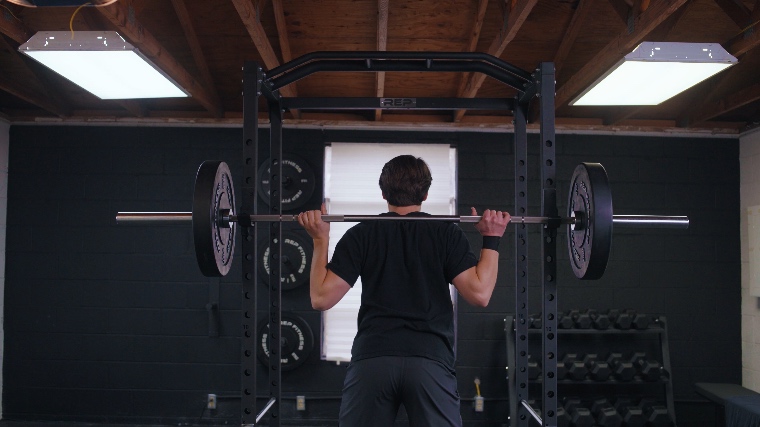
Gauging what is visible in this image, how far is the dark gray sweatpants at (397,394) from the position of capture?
1.44 metres

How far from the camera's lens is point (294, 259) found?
13.2 feet

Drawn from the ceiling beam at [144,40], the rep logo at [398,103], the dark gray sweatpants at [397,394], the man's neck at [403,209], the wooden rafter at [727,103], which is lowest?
the dark gray sweatpants at [397,394]

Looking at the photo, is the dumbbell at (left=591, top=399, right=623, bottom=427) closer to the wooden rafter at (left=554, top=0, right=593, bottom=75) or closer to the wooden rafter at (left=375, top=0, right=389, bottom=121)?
the wooden rafter at (left=554, top=0, right=593, bottom=75)

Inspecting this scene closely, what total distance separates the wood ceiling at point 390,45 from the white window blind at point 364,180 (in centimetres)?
20

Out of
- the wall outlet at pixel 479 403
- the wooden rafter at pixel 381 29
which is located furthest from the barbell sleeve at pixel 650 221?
the wall outlet at pixel 479 403

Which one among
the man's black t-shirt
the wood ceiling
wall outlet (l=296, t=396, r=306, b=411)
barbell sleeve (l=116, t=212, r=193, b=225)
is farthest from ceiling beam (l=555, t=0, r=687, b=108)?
wall outlet (l=296, t=396, r=306, b=411)

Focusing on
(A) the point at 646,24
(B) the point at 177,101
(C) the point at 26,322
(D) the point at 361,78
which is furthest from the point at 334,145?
(C) the point at 26,322

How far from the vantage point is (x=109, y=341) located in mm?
4133

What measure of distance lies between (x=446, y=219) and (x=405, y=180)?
178 millimetres

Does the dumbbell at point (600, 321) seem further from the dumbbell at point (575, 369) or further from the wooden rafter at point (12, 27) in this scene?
the wooden rafter at point (12, 27)

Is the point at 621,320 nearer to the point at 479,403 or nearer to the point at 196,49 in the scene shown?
the point at 479,403

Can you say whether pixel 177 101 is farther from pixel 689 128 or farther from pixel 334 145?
pixel 689 128

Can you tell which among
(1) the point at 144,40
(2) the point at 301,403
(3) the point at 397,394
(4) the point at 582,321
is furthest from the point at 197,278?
(3) the point at 397,394

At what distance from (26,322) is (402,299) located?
3.79m
